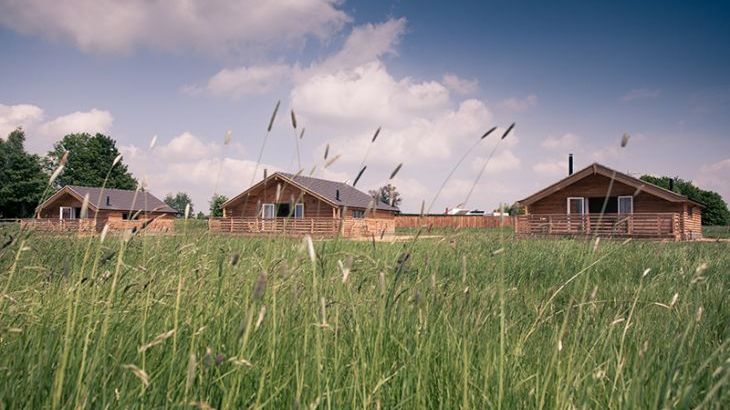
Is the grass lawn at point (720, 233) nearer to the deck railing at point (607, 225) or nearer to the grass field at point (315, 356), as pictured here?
the deck railing at point (607, 225)

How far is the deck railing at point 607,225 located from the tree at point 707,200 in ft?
152

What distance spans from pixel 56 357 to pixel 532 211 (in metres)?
33.7

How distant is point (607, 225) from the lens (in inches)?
1102

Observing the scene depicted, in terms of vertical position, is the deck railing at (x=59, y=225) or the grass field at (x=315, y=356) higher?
the deck railing at (x=59, y=225)

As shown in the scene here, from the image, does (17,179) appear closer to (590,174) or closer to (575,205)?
(575,205)

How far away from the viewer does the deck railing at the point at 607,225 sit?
26.2m

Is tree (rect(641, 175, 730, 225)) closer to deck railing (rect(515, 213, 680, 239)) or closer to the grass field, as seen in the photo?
deck railing (rect(515, 213, 680, 239))

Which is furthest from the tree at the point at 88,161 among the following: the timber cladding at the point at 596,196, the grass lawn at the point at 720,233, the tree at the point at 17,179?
the grass lawn at the point at 720,233

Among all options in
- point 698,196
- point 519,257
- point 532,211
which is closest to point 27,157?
point 532,211

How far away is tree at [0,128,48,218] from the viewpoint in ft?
198

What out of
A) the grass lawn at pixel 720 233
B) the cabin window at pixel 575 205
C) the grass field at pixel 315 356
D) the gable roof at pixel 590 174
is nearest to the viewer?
the grass field at pixel 315 356

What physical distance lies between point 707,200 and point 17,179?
97143mm

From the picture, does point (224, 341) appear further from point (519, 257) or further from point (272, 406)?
point (519, 257)

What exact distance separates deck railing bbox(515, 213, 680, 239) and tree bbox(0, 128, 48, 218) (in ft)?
192
